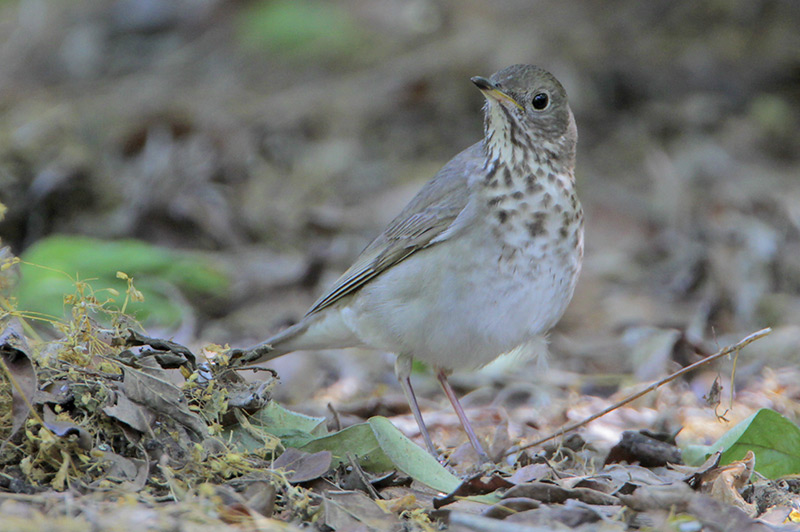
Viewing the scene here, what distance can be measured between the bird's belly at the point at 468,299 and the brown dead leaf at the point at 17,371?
6.60 feet

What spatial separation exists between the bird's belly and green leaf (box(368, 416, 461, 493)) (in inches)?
38.8

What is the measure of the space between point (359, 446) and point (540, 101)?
2230 millimetres

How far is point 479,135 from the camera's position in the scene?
979 centimetres

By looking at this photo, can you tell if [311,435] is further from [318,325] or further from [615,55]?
[615,55]

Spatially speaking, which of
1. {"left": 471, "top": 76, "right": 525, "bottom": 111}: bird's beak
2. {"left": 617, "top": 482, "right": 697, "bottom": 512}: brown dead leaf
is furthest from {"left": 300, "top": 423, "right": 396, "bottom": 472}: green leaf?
{"left": 471, "top": 76, "right": 525, "bottom": 111}: bird's beak

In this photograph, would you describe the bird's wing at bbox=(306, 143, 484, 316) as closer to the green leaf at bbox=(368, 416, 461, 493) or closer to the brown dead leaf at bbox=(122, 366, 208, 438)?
the green leaf at bbox=(368, 416, 461, 493)

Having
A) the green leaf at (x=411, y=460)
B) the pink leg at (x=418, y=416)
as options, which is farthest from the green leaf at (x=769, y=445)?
the pink leg at (x=418, y=416)

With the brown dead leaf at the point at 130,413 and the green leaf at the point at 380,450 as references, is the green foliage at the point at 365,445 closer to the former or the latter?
the green leaf at the point at 380,450

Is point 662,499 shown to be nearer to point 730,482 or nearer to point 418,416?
point 730,482

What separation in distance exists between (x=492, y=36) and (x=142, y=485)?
8.17m

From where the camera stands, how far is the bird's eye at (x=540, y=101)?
487 cm

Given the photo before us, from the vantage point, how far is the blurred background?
22.2 feet

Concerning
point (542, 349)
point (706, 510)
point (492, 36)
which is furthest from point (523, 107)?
point (492, 36)

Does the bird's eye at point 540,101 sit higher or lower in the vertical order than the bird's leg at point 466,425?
higher
